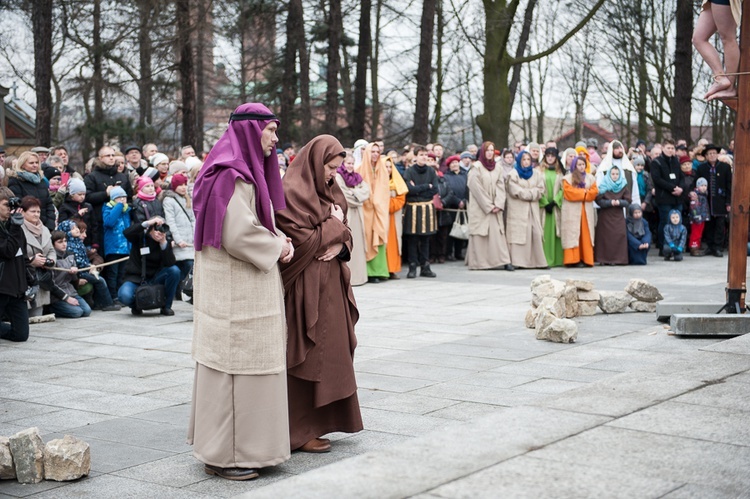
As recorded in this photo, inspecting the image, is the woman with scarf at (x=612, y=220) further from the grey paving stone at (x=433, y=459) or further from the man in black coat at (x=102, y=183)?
the grey paving stone at (x=433, y=459)

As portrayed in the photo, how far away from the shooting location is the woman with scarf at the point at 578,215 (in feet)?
57.1

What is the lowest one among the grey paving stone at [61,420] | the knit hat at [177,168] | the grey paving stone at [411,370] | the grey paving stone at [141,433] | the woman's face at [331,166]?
the grey paving stone at [141,433]

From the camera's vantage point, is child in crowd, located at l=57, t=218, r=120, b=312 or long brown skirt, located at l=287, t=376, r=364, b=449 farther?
child in crowd, located at l=57, t=218, r=120, b=312

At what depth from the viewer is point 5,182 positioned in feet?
40.1

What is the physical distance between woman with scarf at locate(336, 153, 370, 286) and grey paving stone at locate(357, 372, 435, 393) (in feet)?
21.2

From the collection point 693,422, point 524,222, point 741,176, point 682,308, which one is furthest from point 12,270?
point 524,222

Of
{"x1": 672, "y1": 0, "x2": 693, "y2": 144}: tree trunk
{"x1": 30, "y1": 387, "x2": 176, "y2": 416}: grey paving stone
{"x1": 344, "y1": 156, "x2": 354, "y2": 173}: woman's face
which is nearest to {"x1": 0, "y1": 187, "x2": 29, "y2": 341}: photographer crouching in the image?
{"x1": 30, "y1": 387, "x2": 176, "y2": 416}: grey paving stone

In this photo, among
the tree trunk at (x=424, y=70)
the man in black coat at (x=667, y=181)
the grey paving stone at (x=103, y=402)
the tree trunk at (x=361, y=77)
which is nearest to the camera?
the grey paving stone at (x=103, y=402)

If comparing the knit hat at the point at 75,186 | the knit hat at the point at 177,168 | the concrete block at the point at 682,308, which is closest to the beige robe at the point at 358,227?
the knit hat at the point at 177,168

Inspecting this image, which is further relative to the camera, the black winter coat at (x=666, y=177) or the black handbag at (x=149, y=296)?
the black winter coat at (x=666, y=177)

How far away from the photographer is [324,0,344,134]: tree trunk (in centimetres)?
2500

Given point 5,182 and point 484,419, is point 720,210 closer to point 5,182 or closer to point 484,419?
point 5,182

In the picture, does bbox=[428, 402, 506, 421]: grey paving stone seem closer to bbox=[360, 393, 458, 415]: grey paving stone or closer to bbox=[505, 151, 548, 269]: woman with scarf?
bbox=[360, 393, 458, 415]: grey paving stone

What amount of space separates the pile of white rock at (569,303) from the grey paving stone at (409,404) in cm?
268
